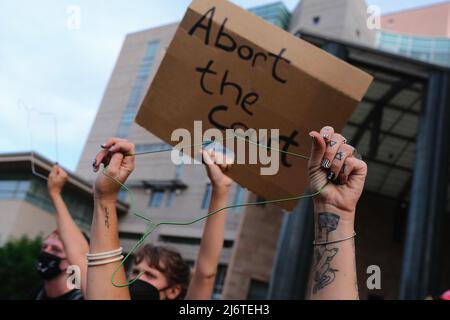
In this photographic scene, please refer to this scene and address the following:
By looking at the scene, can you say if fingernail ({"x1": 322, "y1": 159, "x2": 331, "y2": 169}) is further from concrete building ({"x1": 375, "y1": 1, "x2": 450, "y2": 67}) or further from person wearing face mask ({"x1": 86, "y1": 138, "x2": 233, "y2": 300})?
concrete building ({"x1": 375, "y1": 1, "x2": 450, "y2": 67})

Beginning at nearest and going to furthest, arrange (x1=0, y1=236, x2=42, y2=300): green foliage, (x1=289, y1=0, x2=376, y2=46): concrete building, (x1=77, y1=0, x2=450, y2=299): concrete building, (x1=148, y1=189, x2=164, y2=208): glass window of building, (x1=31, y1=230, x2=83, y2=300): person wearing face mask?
(x1=31, y1=230, x2=83, y2=300): person wearing face mask
(x1=77, y1=0, x2=450, y2=299): concrete building
(x1=0, y1=236, x2=42, y2=300): green foliage
(x1=148, y1=189, x2=164, y2=208): glass window of building
(x1=289, y1=0, x2=376, y2=46): concrete building

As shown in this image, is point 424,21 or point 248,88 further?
point 424,21

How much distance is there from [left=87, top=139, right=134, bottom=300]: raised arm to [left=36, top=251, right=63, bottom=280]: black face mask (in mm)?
1662

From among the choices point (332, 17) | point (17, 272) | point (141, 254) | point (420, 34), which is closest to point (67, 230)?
point (141, 254)

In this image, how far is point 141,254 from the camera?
230 cm

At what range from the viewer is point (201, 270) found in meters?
2.01

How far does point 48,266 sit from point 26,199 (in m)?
30.0

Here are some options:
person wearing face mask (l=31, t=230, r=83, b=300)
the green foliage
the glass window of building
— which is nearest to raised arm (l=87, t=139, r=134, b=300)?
person wearing face mask (l=31, t=230, r=83, b=300)

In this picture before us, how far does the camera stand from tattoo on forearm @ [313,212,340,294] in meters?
1.11

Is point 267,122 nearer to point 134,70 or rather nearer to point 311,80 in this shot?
point 311,80

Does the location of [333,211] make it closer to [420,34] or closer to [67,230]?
[67,230]

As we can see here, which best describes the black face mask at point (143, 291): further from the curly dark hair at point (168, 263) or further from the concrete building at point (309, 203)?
the concrete building at point (309, 203)

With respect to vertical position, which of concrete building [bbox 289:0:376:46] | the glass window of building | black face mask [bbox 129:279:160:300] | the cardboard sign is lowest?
black face mask [bbox 129:279:160:300]

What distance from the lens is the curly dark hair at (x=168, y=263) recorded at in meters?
2.25
